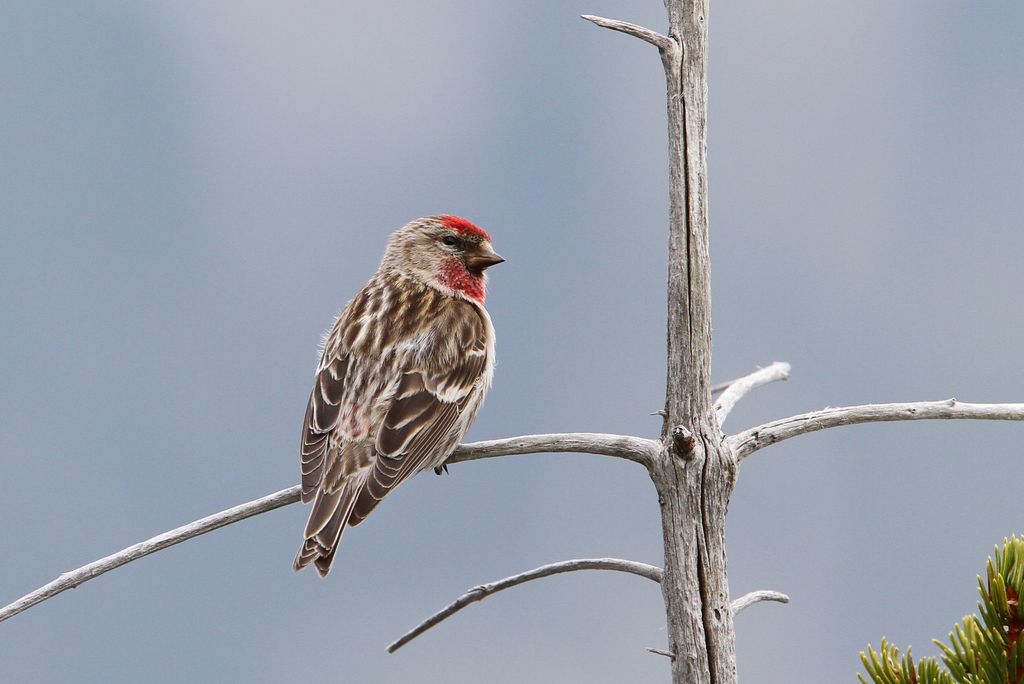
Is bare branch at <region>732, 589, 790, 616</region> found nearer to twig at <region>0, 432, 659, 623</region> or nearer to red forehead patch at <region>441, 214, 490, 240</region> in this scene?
twig at <region>0, 432, 659, 623</region>

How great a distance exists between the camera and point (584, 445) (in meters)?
4.78

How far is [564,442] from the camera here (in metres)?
4.84

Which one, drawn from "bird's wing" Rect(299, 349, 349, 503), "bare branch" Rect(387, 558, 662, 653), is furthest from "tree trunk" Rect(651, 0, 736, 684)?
"bird's wing" Rect(299, 349, 349, 503)

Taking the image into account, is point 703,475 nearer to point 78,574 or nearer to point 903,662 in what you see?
point 903,662

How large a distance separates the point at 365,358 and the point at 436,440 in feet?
2.44

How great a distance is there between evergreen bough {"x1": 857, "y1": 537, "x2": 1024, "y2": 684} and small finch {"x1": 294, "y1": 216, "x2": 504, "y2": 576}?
264cm

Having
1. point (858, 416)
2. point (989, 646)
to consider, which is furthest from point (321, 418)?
point (989, 646)

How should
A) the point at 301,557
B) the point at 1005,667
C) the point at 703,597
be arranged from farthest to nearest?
the point at 301,557 → the point at 703,597 → the point at 1005,667

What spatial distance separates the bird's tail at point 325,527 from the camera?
5.16 meters

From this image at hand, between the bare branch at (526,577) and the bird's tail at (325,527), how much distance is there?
1.86 ft

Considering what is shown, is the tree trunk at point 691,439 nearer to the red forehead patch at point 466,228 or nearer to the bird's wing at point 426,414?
the bird's wing at point 426,414

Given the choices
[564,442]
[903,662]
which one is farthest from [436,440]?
[903,662]

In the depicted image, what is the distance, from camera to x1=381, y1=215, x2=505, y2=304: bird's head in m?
7.05

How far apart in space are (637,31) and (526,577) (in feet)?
7.90
